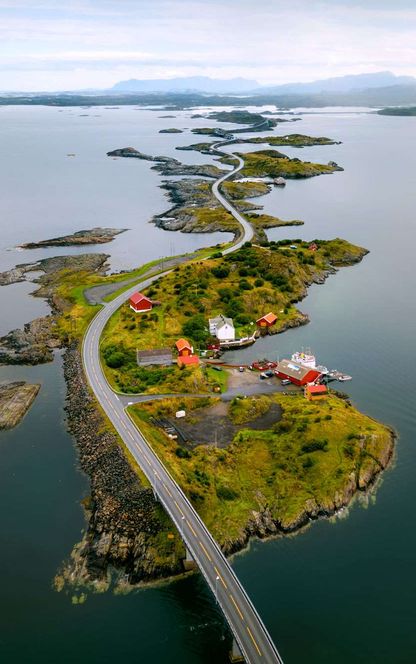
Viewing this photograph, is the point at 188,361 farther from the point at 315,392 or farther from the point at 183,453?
the point at 183,453

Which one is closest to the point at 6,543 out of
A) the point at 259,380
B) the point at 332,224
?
the point at 259,380

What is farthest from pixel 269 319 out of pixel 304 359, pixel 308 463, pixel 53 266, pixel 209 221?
pixel 209 221

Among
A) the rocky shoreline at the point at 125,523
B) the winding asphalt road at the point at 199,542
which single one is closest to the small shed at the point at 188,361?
the winding asphalt road at the point at 199,542

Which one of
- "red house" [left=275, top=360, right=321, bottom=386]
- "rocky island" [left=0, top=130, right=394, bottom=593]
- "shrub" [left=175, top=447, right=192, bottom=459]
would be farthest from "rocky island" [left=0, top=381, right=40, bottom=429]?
"red house" [left=275, top=360, right=321, bottom=386]

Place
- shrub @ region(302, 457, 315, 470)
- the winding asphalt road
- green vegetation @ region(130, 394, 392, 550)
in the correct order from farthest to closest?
shrub @ region(302, 457, 315, 470) < green vegetation @ region(130, 394, 392, 550) < the winding asphalt road

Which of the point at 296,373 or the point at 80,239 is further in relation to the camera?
the point at 80,239

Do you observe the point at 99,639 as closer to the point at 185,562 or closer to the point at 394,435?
the point at 185,562

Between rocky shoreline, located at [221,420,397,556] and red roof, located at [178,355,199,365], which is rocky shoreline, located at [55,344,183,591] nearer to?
rocky shoreline, located at [221,420,397,556]

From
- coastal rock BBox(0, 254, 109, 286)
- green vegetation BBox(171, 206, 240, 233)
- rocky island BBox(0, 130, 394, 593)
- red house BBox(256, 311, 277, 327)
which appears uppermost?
rocky island BBox(0, 130, 394, 593)
